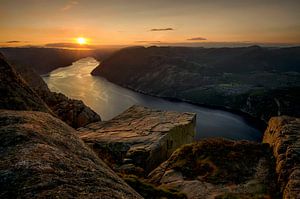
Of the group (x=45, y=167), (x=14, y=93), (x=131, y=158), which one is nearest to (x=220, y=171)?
(x=131, y=158)

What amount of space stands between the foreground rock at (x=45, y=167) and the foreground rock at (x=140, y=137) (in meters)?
9.55

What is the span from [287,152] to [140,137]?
1350 cm

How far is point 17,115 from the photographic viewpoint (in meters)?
13.8

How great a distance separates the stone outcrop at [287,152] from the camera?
15299mm

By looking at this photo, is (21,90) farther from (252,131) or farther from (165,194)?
(252,131)

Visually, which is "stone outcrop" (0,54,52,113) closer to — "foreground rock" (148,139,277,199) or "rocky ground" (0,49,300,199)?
"rocky ground" (0,49,300,199)

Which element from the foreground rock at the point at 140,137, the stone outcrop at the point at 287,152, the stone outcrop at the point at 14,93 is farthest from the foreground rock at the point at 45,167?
the foreground rock at the point at 140,137

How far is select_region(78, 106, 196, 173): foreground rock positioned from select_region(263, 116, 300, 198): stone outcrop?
31.7 ft

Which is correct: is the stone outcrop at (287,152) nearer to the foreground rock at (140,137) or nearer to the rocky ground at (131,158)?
the rocky ground at (131,158)

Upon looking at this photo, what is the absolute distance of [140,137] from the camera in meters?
27.6

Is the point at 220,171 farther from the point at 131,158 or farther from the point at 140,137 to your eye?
the point at 140,137

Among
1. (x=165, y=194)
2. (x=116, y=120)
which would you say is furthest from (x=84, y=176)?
(x=116, y=120)

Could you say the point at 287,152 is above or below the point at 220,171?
above

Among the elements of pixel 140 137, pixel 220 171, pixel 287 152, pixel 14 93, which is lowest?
pixel 140 137
